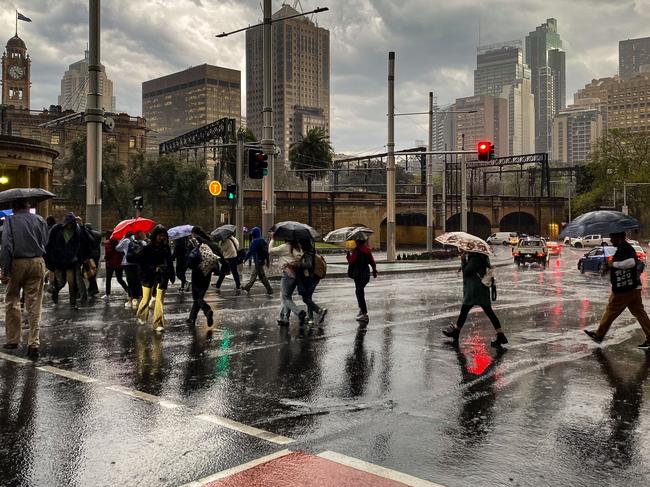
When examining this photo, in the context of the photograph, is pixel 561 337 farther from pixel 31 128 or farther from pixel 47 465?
pixel 31 128

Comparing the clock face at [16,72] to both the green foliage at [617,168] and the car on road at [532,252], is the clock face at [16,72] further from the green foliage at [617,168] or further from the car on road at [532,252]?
the car on road at [532,252]

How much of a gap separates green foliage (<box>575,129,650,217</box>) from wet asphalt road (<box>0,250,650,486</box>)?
265 feet

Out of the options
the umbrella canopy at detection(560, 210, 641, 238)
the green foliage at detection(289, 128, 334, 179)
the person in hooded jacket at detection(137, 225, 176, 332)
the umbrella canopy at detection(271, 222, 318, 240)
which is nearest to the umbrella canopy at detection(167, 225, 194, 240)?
the person in hooded jacket at detection(137, 225, 176, 332)

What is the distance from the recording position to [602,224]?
9.38 meters

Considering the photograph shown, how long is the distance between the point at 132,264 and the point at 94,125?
220 inches

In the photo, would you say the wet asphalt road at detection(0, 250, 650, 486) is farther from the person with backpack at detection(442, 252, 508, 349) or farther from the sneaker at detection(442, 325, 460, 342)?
the person with backpack at detection(442, 252, 508, 349)

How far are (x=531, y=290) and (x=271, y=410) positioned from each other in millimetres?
14132

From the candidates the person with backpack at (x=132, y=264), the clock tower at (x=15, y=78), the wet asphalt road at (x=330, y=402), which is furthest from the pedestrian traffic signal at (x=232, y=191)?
the clock tower at (x=15, y=78)

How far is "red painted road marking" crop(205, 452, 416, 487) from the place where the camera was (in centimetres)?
415

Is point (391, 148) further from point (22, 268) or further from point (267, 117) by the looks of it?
point (22, 268)

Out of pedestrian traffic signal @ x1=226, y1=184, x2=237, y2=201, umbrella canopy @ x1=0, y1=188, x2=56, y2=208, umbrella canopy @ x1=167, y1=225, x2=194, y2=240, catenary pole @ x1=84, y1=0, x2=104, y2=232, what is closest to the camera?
umbrella canopy @ x1=0, y1=188, x2=56, y2=208

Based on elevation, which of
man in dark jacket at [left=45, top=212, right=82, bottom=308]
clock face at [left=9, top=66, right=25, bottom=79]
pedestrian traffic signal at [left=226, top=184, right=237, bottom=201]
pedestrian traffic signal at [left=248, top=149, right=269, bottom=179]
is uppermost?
clock face at [left=9, top=66, right=25, bottom=79]

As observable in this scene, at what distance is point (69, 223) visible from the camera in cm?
1291

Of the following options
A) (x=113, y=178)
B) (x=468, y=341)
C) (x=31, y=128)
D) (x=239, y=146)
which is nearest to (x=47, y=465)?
(x=468, y=341)
